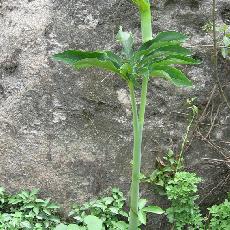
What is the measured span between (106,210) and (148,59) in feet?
3.65

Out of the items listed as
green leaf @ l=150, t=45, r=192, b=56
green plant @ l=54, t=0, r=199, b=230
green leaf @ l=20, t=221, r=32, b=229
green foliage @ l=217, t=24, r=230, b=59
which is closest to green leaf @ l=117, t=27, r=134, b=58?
green plant @ l=54, t=0, r=199, b=230

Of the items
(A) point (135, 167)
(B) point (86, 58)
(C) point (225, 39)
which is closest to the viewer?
(B) point (86, 58)

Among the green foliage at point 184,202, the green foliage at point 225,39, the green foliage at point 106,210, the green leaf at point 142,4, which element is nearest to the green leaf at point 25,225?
the green foliage at point 106,210

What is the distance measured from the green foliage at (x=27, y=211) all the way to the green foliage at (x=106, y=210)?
0.44ft

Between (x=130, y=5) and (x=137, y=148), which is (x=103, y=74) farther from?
(x=137, y=148)

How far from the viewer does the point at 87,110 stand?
2.84m

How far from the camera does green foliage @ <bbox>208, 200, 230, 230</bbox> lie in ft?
8.16

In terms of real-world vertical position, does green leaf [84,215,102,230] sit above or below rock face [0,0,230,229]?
below

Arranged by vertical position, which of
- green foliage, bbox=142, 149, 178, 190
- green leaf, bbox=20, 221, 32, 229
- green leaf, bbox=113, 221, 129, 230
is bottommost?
green leaf, bbox=113, 221, 129, 230

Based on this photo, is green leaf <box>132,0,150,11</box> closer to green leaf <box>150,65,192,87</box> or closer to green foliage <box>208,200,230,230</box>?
green leaf <box>150,65,192,87</box>

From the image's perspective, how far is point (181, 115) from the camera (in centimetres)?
285

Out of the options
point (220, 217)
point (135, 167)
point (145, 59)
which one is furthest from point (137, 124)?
point (220, 217)

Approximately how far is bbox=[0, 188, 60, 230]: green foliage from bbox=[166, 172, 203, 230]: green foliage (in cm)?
68

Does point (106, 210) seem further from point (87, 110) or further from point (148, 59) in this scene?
point (148, 59)
